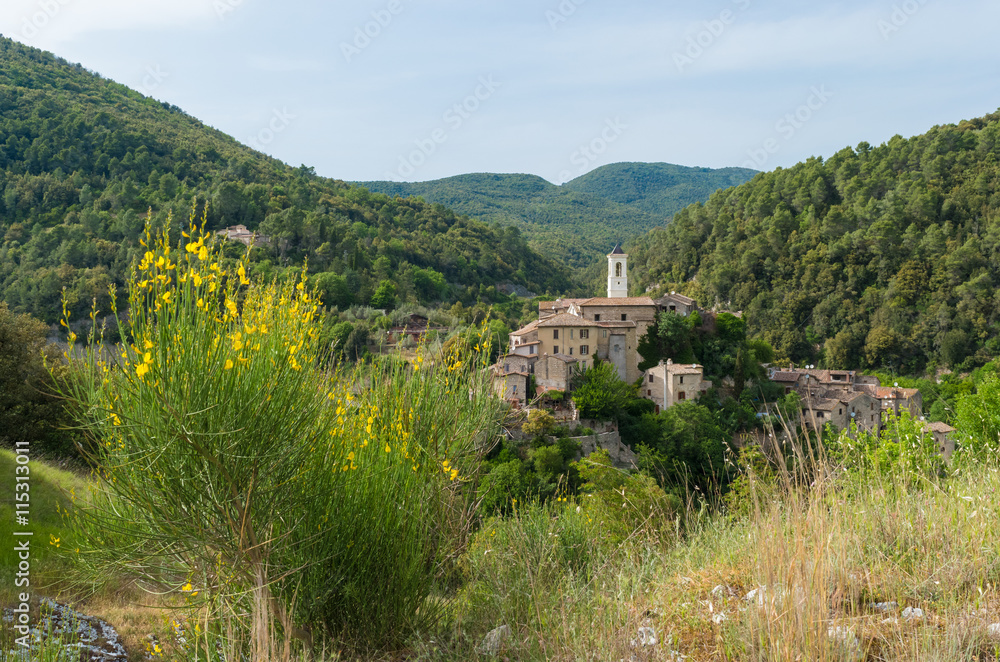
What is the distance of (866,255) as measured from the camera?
194ft

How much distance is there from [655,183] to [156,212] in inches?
5214

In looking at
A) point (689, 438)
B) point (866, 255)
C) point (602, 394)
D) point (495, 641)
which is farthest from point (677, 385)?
point (866, 255)

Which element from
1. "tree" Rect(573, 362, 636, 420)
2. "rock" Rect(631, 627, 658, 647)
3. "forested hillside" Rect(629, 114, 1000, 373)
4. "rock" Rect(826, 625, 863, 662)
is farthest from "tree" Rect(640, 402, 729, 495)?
"forested hillside" Rect(629, 114, 1000, 373)

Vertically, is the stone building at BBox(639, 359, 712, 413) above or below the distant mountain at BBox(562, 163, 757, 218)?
below

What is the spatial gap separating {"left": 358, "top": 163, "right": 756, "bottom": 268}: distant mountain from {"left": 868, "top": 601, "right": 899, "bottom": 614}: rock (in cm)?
9567

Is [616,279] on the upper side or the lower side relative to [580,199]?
lower

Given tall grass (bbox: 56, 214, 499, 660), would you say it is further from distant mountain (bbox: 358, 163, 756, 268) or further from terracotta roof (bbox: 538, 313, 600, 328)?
distant mountain (bbox: 358, 163, 756, 268)

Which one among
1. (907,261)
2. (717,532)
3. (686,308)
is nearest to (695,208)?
(907,261)

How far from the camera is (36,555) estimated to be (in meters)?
5.65

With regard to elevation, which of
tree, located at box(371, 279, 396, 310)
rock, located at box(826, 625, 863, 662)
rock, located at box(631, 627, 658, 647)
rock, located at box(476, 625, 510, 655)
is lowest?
rock, located at box(476, 625, 510, 655)

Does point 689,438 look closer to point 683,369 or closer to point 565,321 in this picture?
point 683,369

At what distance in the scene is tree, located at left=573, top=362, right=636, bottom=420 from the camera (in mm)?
23656

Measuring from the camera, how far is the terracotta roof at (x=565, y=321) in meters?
26.3

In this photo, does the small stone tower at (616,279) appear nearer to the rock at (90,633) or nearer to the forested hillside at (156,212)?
the forested hillside at (156,212)
